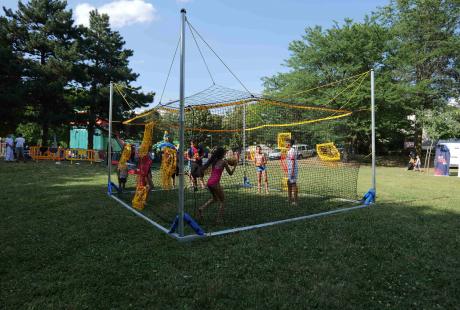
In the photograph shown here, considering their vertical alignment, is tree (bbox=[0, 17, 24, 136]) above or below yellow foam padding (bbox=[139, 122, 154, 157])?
above

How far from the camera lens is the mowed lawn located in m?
3.46

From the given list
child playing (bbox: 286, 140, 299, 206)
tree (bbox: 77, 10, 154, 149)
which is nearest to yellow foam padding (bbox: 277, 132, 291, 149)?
child playing (bbox: 286, 140, 299, 206)

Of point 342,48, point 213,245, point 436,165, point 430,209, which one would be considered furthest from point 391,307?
point 342,48

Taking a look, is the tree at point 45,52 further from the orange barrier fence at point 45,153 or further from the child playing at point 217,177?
the child playing at point 217,177

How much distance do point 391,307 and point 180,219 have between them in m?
3.27

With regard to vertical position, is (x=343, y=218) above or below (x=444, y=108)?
below

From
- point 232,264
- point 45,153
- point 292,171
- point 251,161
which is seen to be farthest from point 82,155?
point 232,264

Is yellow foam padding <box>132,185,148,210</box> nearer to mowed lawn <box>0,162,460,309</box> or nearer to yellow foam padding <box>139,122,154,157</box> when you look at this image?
mowed lawn <box>0,162,460,309</box>

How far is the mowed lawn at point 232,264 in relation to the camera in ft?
11.4

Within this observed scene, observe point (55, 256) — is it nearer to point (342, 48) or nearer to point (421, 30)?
point (342, 48)

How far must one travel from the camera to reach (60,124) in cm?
2303

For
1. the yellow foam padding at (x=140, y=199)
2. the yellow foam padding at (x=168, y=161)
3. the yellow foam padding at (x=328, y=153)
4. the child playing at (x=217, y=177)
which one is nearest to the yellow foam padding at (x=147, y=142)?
the yellow foam padding at (x=168, y=161)

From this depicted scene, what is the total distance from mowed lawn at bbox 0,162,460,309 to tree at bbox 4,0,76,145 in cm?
1746

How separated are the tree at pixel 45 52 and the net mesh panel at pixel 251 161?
11.7 metres
